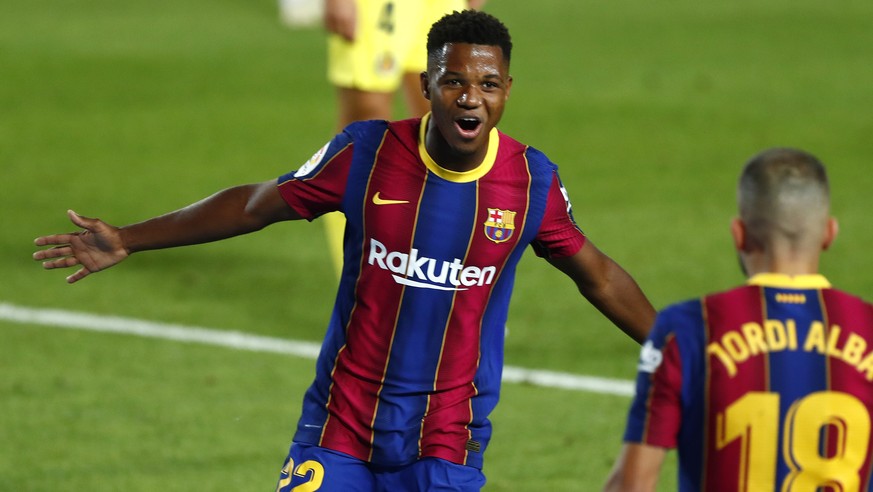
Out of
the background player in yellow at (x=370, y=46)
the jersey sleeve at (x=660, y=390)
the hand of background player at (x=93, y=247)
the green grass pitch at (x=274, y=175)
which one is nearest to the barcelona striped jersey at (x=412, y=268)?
the hand of background player at (x=93, y=247)

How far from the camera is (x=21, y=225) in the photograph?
11.3 m

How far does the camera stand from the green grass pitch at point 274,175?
751 cm

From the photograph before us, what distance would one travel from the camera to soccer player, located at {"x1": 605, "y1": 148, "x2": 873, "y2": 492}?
3.72 metres

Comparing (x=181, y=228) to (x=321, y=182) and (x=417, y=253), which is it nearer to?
(x=321, y=182)

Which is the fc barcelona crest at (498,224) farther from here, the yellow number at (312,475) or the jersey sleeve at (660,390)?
the jersey sleeve at (660,390)

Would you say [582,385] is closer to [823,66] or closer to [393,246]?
[393,246]

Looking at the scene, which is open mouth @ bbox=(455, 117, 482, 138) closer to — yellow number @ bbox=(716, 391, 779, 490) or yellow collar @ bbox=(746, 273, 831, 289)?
yellow collar @ bbox=(746, 273, 831, 289)

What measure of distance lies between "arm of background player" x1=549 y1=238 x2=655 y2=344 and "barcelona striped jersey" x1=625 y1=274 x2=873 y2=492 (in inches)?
50.0

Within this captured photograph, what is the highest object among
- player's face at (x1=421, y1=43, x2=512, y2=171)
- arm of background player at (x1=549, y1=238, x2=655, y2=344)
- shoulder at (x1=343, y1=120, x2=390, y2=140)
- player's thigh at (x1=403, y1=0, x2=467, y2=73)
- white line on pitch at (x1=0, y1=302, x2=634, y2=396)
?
player's thigh at (x1=403, y1=0, x2=467, y2=73)

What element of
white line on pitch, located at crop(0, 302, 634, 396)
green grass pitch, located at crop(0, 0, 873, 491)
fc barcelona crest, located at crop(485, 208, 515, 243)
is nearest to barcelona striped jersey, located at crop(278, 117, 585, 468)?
fc barcelona crest, located at crop(485, 208, 515, 243)

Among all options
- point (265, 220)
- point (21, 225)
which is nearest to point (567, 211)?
point (265, 220)

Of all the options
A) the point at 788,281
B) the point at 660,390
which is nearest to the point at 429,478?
the point at 660,390

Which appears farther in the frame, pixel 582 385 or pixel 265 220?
pixel 582 385

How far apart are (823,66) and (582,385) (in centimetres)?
931
